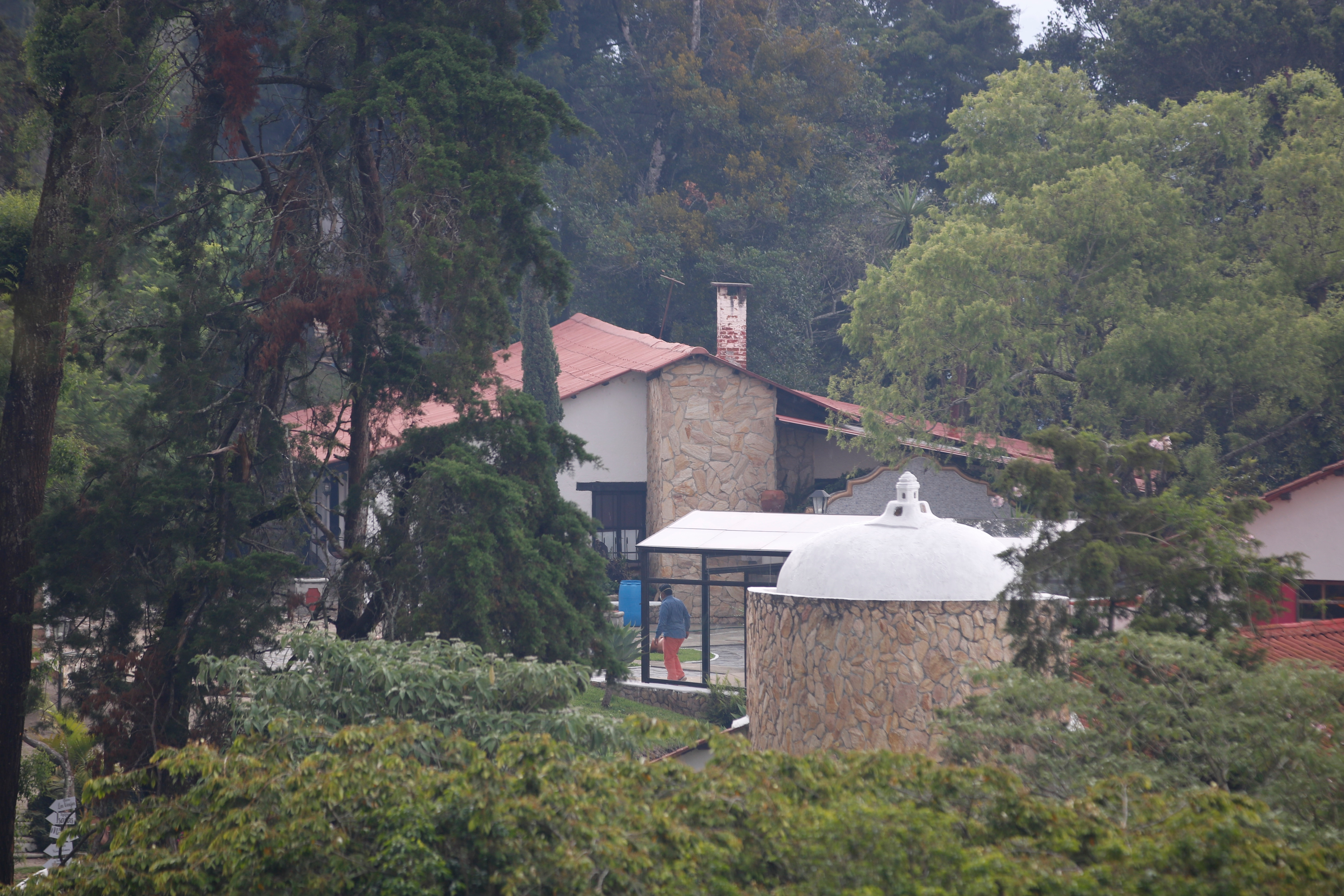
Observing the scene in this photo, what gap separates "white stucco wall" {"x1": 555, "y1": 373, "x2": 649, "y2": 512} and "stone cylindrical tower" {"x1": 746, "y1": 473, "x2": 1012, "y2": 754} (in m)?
14.2

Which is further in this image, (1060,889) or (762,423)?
(762,423)

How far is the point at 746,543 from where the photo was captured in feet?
54.5

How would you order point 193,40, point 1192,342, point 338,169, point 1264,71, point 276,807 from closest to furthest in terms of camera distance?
1. point 276,807
2. point 338,169
3. point 1192,342
4. point 1264,71
5. point 193,40

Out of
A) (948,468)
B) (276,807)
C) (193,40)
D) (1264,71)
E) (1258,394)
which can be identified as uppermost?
(193,40)

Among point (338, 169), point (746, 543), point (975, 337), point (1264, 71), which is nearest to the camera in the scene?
point (338, 169)

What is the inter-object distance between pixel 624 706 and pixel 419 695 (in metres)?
9.64

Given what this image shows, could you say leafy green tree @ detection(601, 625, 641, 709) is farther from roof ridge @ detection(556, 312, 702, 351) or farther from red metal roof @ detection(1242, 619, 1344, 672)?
roof ridge @ detection(556, 312, 702, 351)

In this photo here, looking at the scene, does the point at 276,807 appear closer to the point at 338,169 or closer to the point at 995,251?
the point at 338,169

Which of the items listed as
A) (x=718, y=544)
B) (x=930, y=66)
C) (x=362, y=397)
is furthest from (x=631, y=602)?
(x=930, y=66)

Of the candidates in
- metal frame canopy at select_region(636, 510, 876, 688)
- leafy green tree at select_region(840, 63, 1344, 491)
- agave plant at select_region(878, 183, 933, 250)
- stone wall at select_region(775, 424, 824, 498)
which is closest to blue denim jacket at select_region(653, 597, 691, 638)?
metal frame canopy at select_region(636, 510, 876, 688)

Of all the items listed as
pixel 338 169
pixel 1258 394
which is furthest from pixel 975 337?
pixel 338 169

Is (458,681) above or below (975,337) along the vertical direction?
below

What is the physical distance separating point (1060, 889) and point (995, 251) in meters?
19.1

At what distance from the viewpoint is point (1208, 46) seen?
97.5 feet
